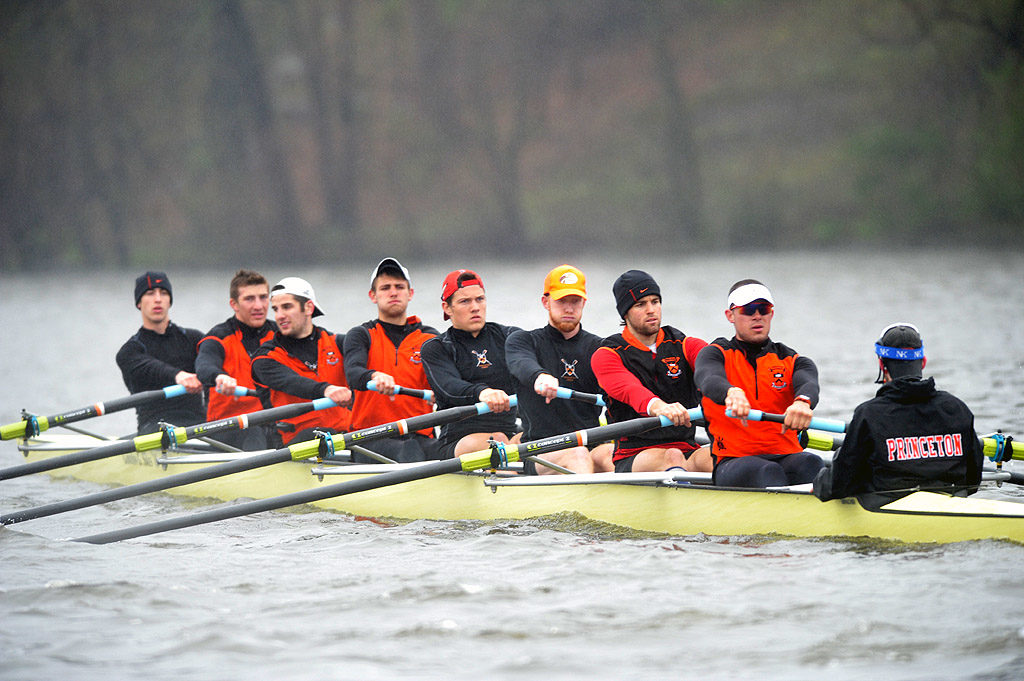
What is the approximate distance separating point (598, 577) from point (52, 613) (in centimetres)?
297

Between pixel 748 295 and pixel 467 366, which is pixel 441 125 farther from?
pixel 748 295

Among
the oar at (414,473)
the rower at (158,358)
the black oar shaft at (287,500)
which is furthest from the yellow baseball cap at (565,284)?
the rower at (158,358)

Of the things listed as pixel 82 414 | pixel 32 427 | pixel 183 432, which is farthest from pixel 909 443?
pixel 32 427

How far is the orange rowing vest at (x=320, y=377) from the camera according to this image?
9.91 m

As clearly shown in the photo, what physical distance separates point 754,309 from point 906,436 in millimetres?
1180

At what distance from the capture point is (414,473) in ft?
25.9

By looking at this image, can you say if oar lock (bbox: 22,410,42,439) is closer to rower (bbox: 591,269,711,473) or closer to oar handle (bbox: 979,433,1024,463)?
rower (bbox: 591,269,711,473)

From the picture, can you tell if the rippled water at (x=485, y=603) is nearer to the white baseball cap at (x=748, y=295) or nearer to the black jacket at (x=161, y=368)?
the black jacket at (x=161, y=368)

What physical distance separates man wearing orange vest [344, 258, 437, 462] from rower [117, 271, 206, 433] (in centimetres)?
213

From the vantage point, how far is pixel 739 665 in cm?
543

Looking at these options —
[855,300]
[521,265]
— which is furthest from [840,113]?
[855,300]

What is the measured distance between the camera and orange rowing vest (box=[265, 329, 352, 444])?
9906 millimetres

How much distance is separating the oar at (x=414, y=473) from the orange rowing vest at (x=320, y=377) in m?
2.03

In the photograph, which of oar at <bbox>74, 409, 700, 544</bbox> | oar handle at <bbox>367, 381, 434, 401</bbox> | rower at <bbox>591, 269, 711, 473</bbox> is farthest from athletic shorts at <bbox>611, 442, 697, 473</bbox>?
oar handle at <bbox>367, 381, 434, 401</bbox>
